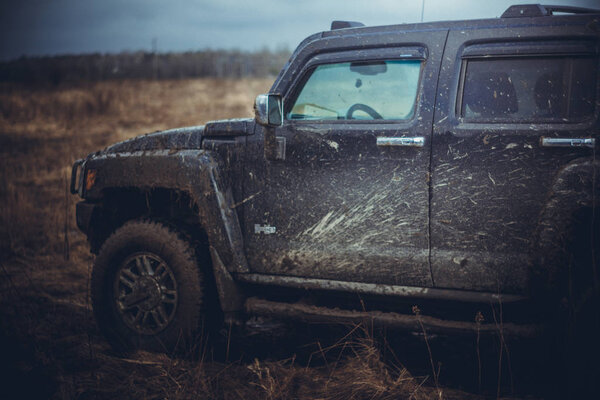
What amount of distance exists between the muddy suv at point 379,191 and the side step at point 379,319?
0.01m

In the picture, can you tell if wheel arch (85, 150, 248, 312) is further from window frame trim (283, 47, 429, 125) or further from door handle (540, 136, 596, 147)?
door handle (540, 136, 596, 147)

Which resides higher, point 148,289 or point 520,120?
point 520,120

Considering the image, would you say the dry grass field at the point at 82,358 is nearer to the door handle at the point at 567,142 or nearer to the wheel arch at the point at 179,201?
the wheel arch at the point at 179,201

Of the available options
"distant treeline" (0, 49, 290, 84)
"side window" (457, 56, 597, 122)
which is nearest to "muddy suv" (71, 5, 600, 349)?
"side window" (457, 56, 597, 122)

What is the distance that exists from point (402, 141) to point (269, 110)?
0.80 meters

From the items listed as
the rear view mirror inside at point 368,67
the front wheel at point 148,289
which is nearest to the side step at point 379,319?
the front wheel at point 148,289

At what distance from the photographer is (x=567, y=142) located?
8.07ft

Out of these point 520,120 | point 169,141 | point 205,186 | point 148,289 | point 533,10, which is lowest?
point 148,289

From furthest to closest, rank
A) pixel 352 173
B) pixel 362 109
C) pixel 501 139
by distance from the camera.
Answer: pixel 362 109, pixel 352 173, pixel 501 139

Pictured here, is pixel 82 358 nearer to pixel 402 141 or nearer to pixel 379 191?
pixel 379 191

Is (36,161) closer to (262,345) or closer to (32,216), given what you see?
(32,216)

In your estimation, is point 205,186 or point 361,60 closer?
point 361,60

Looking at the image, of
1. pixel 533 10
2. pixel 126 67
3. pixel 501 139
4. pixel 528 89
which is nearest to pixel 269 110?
pixel 501 139

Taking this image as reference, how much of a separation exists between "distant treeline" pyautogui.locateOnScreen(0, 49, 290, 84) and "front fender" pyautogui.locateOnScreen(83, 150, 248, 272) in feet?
81.4
